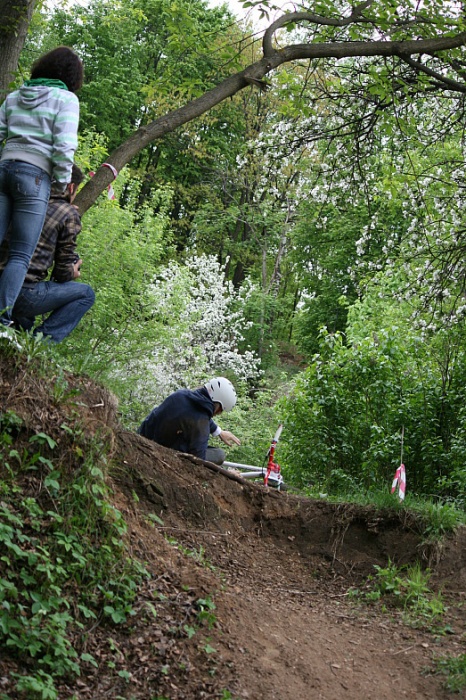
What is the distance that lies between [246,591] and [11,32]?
4708mm

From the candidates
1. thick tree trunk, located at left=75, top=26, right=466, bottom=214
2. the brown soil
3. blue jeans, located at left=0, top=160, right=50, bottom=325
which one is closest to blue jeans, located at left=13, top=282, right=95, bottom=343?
blue jeans, located at left=0, top=160, right=50, bottom=325

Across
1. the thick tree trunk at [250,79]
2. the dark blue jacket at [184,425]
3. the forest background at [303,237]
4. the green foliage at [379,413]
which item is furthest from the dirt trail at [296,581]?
the green foliage at [379,413]

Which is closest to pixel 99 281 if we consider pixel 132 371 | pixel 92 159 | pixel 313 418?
pixel 132 371

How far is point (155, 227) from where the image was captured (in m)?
19.3

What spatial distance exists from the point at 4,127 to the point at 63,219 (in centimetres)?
71

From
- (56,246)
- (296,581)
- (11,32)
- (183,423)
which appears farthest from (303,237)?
(56,246)

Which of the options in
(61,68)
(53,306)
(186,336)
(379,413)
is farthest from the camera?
(186,336)

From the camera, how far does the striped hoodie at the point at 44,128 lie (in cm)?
511

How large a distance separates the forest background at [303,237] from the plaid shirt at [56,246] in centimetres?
66

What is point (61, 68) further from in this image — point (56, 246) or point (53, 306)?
point (53, 306)

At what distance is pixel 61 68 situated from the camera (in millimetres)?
5289

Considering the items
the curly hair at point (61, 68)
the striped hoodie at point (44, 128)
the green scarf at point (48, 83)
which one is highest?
the curly hair at point (61, 68)

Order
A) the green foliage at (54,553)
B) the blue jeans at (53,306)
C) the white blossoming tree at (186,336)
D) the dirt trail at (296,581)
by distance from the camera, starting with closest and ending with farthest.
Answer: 1. the green foliage at (54,553)
2. the dirt trail at (296,581)
3. the blue jeans at (53,306)
4. the white blossoming tree at (186,336)

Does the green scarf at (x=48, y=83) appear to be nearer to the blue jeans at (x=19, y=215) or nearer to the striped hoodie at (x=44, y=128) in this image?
the striped hoodie at (x=44, y=128)
